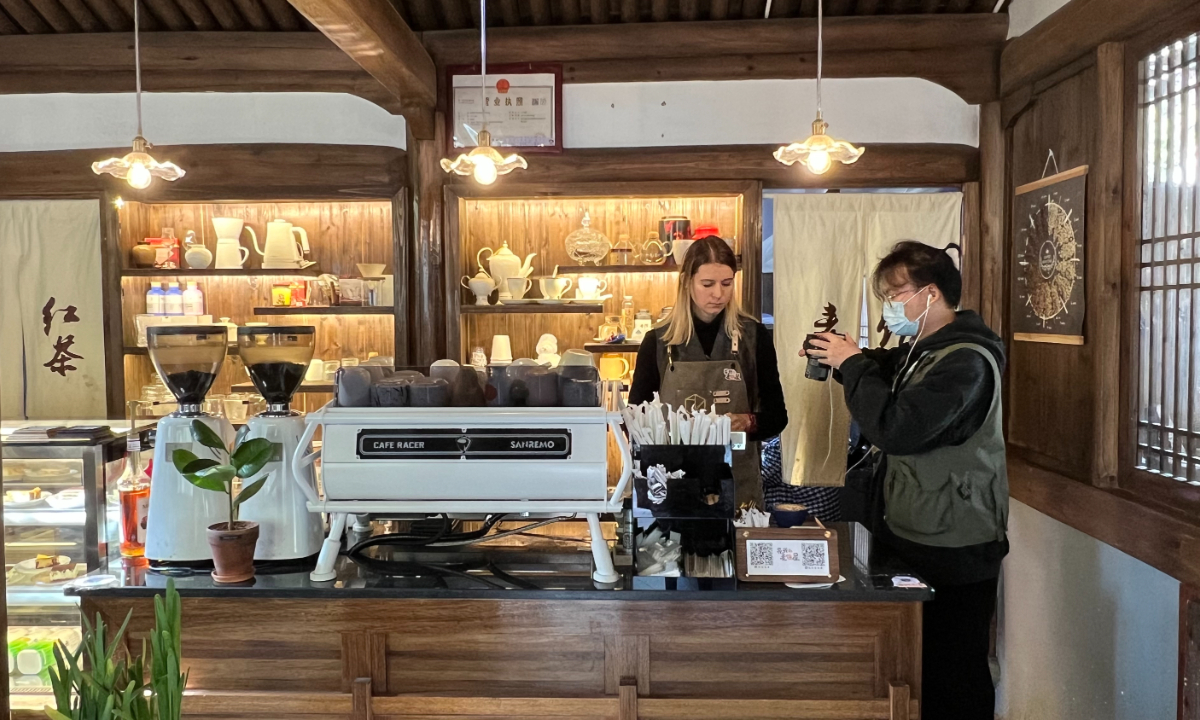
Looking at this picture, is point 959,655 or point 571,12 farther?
point 571,12

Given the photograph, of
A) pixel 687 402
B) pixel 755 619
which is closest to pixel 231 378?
pixel 687 402

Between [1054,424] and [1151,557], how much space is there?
0.79m

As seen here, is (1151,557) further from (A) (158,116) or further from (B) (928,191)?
(A) (158,116)

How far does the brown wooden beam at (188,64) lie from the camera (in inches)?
150

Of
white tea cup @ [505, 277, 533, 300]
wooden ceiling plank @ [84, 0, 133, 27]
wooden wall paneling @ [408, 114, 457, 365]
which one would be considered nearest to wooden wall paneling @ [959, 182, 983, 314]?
white tea cup @ [505, 277, 533, 300]

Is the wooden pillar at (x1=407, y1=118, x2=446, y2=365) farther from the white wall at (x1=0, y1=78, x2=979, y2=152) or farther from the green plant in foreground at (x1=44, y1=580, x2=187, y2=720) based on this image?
the green plant in foreground at (x1=44, y1=580, x2=187, y2=720)

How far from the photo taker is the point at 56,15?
3.82 meters

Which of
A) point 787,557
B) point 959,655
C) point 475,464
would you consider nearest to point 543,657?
point 475,464

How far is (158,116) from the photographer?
12.9ft

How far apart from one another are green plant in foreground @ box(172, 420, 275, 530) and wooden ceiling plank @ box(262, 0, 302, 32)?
261cm

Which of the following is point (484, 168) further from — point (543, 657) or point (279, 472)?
point (543, 657)

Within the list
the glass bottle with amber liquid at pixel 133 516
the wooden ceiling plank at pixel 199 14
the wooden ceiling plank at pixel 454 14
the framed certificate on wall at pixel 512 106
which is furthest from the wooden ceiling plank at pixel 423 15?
the glass bottle with amber liquid at pixel 133 516

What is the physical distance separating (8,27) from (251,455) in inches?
136

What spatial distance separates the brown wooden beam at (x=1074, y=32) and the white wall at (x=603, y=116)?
1.15 ft
